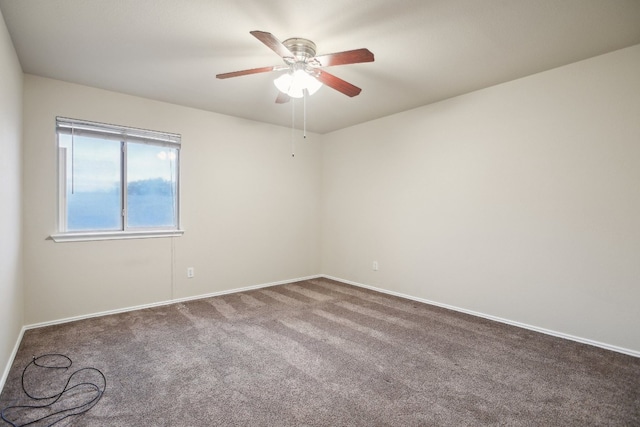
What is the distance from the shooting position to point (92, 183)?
3.36 metres

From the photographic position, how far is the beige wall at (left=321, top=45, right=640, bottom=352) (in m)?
2.55

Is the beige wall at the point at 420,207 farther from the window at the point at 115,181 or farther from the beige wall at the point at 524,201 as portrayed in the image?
the window at the point at 115,181

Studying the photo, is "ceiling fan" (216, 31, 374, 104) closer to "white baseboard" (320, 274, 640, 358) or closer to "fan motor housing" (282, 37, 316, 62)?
"fan motor housing" (282, 37, 316, 62)

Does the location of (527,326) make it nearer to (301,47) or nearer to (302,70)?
(302,70)

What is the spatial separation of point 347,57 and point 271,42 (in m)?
0.49

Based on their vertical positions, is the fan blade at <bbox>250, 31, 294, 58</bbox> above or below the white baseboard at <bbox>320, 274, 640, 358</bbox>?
above

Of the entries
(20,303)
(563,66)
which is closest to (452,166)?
(563,66)

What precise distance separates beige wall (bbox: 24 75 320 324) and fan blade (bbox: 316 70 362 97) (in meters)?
2.16

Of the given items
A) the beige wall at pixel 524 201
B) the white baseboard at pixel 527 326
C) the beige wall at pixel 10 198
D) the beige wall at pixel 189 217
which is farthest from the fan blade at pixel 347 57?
the white baseboard at pixel 527 326

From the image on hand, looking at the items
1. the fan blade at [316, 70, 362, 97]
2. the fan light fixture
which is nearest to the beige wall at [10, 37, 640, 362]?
the fan blade at [316, 70, 362, 97]

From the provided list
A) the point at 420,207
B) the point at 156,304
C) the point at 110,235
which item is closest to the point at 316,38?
the point at 420,207

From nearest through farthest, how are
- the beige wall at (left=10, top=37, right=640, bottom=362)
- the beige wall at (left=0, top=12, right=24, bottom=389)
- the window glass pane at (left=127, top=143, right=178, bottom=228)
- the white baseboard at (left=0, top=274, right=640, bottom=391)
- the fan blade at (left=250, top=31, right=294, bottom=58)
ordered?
the fan blade at (left=250, top=31, right=294, bottom=58), the beige wall at (left=0, top=12, right=24, bottom=389), the white baseboard at (left=0, top=274, right=640, bottom=391), the beige wall at (left=10, top=37, right=640, bottom=362), the window glass pane at (left=127, top=143, right=178, bottom=228)

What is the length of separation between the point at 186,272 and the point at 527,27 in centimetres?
408

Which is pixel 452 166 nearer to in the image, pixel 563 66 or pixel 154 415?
pixel 563 66
